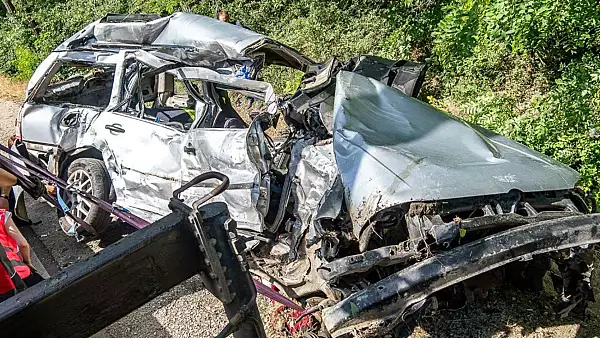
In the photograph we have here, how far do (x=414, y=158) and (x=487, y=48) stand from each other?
15.5ft

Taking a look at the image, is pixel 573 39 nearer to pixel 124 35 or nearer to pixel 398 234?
pixel 398 234

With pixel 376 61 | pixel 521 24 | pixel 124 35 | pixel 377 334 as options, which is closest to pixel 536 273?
pixel 377 334

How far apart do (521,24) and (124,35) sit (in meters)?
4.37

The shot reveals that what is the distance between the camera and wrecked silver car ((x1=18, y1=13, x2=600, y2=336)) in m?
3.26

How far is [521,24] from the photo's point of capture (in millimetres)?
5836

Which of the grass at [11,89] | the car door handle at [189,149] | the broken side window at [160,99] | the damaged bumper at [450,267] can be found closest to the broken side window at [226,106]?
the broken side window at [160,99]

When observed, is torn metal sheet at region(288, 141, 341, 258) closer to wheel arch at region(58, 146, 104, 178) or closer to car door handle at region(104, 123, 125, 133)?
car door handle at region(104, 123, 125, 133)

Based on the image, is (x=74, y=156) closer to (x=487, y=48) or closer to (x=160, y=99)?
(x=160, y=99)

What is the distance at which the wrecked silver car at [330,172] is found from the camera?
3.26 metres

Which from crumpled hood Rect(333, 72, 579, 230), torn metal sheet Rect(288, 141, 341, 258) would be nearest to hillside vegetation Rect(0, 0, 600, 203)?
crumpled hood Rect(333, 72, 579, 230)

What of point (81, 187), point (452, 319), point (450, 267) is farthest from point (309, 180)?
point (81, 187)

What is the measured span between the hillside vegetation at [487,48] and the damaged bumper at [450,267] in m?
2.01

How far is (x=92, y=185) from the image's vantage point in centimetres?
545

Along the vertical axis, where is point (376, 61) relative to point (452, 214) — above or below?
above
